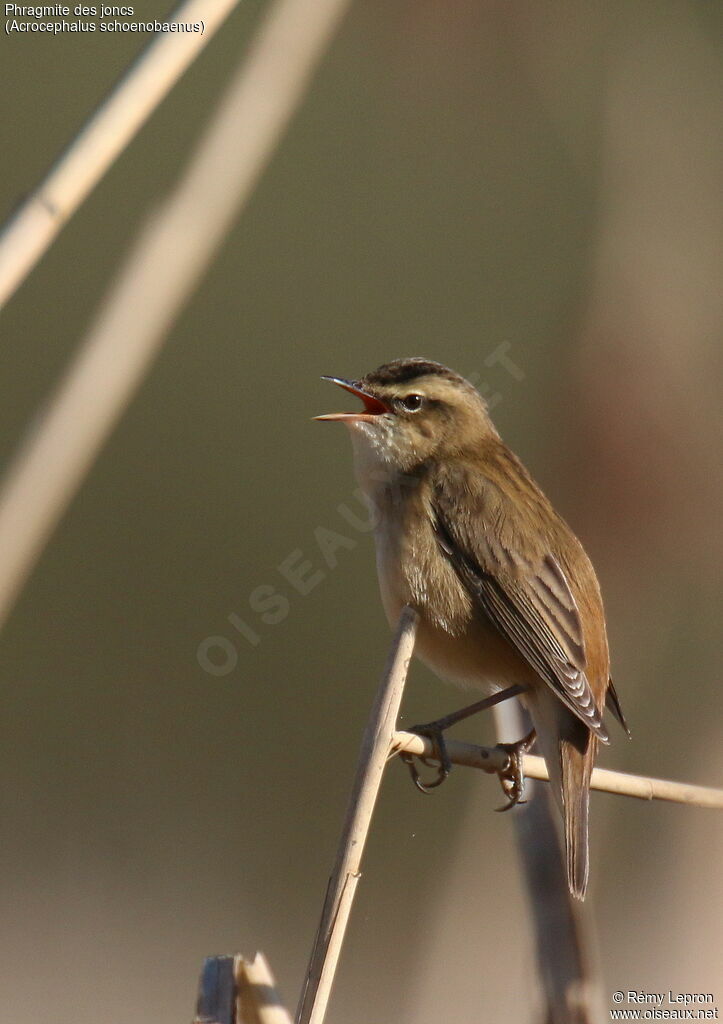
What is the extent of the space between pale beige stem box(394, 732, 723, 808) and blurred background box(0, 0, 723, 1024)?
1.34 feet

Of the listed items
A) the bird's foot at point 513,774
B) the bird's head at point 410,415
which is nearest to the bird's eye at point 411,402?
the bird's head at point 410,415

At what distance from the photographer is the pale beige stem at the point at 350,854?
1773 millimetres

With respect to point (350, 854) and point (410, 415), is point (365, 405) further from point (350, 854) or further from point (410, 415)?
point (350, 854)

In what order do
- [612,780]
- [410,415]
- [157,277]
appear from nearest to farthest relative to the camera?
[612,780], [157,277], [410,415]

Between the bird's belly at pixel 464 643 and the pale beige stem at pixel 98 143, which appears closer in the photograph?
the pale beige stem at pixel 98 143

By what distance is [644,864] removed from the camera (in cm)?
332

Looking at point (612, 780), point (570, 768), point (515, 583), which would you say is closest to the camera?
point (612, 780)

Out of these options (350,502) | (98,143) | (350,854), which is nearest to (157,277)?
(98,143)

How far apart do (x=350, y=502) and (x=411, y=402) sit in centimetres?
189

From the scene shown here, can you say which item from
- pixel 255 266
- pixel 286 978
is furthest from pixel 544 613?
pixel 255 266

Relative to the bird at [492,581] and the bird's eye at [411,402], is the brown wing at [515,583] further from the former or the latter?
the bird's eye at [411,402]

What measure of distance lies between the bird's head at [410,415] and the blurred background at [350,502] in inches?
10.3

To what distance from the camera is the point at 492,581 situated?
9.94ft

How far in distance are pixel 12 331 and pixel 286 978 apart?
3285mm
